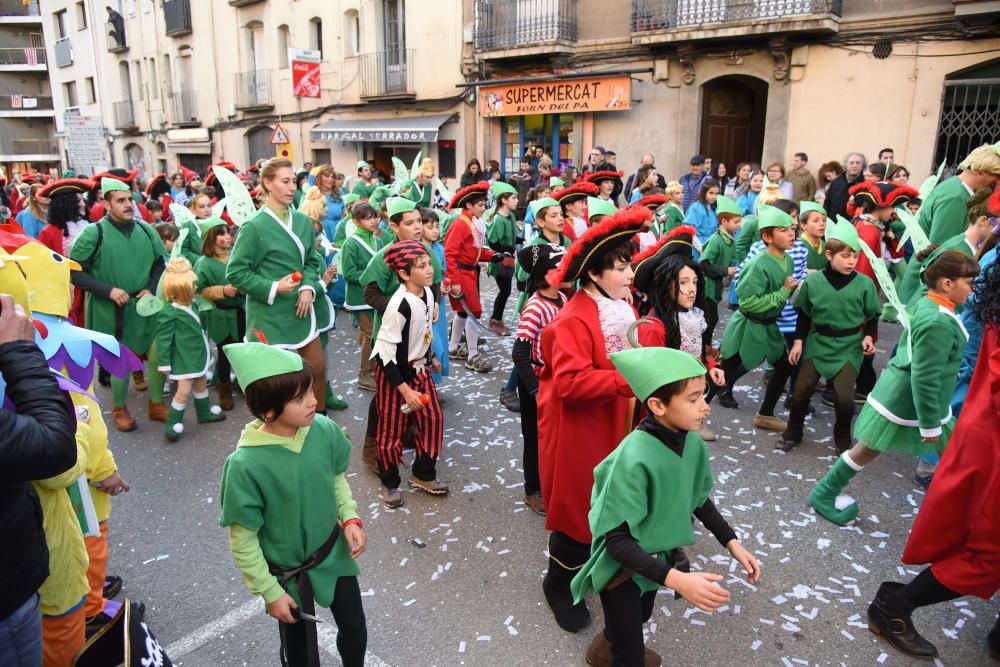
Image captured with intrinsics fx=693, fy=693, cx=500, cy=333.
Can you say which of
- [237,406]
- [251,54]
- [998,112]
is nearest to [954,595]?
[237,406]

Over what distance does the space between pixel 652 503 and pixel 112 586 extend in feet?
9.71

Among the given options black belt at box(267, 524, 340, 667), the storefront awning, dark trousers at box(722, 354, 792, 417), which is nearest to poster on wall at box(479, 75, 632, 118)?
the storefront awning

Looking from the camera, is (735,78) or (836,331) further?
(735,78)

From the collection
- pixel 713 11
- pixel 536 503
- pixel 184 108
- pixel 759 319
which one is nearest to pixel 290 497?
pixel 536 503

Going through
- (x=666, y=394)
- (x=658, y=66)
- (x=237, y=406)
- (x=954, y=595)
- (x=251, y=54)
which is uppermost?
(x=251, y=54)

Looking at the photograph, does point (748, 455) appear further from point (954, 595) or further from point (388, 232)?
point (388, 232)

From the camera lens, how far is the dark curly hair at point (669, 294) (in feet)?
12.6

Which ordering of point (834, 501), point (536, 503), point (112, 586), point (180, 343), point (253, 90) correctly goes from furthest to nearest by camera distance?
point (253, 90) → point (180, 343) → point (536, 503) → point (834, 501) → point (112, 586)

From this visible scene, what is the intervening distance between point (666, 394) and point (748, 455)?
3.28 meters

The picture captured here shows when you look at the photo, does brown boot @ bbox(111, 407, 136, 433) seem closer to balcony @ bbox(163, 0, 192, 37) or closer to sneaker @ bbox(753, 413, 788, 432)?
sneaker @ bbox(753, 413, 788, 432)

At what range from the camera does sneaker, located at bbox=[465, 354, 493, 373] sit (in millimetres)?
7375

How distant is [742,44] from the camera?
14.4m

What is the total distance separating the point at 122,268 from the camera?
19.1 ft

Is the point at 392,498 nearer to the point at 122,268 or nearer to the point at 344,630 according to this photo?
the point at 344,630
